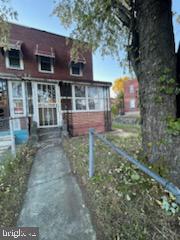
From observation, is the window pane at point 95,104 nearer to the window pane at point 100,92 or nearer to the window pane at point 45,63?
the window pane at point 100,92

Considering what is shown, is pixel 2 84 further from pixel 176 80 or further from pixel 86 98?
pixel 176 80

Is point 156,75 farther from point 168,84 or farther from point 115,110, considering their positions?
point 115,110

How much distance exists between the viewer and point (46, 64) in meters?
11.9

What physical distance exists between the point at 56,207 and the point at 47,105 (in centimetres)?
785

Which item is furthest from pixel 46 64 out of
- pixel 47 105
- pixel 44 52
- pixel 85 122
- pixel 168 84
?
pixel 168 84

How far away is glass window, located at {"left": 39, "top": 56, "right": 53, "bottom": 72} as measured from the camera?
11698 mm

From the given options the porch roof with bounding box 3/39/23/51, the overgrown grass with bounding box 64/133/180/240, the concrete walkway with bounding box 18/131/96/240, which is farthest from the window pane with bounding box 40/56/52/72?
the overgrown grass with bounding box 64/133/180/240

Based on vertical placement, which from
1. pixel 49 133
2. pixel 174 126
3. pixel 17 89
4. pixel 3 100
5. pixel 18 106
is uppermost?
pixel 17 89

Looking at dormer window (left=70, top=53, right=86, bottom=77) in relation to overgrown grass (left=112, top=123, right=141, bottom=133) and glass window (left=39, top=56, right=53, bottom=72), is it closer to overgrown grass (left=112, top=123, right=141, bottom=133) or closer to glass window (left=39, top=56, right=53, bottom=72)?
glass window (left=39, top=56, right=53, bottom=72)

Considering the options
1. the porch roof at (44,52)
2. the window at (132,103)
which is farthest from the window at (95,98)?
the window at (132,103)

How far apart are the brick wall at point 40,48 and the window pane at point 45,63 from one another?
0.39 metres

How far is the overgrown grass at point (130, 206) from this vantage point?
2.00 meters

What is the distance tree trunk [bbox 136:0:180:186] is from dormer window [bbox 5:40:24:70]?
9495mm

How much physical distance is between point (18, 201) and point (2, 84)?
24.9 ft
